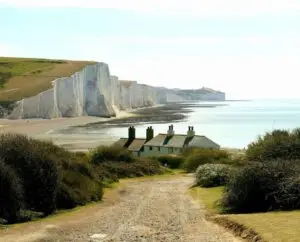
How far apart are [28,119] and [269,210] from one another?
3571 inches

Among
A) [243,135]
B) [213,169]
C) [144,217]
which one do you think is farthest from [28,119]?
[144,217]

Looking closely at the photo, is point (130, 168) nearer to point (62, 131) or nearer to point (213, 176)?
point (213, 176)

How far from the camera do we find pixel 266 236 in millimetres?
14016

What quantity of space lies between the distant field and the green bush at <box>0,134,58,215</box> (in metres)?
88.0

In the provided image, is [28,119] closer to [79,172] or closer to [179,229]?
[79,172]

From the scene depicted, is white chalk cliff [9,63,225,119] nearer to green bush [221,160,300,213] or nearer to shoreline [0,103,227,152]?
shoreline [0,103,227,152]

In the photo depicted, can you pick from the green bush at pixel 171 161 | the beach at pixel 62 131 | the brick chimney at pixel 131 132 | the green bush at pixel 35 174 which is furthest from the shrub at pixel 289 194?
the beach at pixel 62 131

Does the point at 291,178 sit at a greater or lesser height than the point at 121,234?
greater

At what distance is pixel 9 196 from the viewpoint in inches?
780

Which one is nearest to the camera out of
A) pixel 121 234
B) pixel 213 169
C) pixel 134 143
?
pixel 121 234

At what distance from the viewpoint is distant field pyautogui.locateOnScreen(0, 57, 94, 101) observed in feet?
369

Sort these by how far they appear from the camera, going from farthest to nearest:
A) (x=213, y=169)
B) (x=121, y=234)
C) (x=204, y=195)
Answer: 1. (x=213, y=169)
2. (x=204, y=195)
3. (x=121, y=234)

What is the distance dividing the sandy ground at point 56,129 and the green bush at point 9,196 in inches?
1616

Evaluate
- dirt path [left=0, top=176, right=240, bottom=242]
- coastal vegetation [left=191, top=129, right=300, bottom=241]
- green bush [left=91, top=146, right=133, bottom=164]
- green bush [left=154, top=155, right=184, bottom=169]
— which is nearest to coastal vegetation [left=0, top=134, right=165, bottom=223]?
dirt path [left=0, top=176, right=240, bottom=242]
